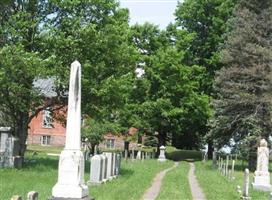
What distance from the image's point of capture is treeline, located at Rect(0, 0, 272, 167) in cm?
2508

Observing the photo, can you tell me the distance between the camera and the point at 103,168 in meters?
21.0

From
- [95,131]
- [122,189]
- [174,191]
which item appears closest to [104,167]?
[122,189]

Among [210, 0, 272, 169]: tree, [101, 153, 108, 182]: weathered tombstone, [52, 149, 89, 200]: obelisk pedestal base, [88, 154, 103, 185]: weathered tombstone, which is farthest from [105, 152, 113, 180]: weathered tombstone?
[210, 0, 272, 169]: tree

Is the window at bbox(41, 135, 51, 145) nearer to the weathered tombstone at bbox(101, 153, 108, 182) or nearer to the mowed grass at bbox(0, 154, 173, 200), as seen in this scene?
the mowed grass at bbox(0, 154, 173, 200)

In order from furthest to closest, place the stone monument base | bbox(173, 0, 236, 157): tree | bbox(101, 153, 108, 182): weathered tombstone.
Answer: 1. bbox(173, 0, 236, 157): tree
2. the stone monument base
3. bbox(101, 153, 108, 182): weathered tombstone

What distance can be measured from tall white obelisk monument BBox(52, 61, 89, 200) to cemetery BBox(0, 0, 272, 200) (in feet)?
0.08

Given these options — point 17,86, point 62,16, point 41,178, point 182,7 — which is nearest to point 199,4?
point 182,7

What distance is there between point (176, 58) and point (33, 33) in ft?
74.7

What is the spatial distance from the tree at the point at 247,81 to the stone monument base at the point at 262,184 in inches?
393

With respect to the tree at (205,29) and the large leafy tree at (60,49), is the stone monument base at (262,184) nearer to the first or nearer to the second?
the large leafy tree at (60,49)

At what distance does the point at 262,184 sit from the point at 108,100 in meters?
8.50

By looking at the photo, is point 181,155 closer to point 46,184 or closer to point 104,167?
point 104,167

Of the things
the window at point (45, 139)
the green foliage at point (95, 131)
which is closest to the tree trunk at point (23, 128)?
the green foliage at point (95, 131)

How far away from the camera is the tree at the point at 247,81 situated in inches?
1313
